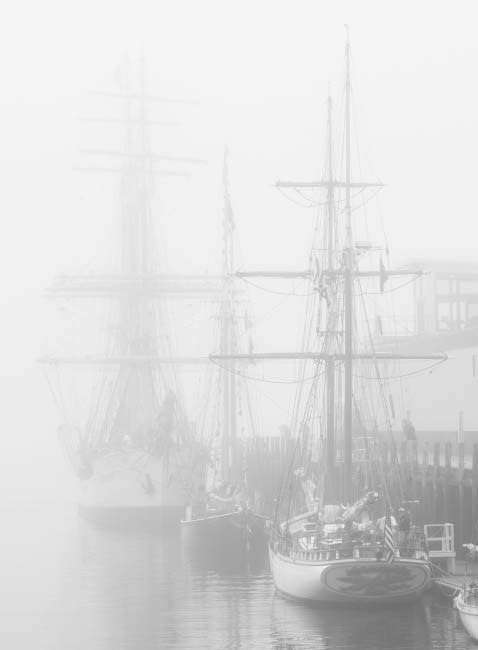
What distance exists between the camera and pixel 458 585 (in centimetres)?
2989

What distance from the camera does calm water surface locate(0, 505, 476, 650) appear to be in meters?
28.6

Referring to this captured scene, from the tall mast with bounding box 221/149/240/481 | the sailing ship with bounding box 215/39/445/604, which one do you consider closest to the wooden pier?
the sailing ship with bounding box 215/39/445/604

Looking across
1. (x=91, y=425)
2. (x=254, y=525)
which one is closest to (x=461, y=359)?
(x=254, y=525)

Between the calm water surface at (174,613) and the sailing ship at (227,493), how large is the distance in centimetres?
114

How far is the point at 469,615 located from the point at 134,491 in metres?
40.0

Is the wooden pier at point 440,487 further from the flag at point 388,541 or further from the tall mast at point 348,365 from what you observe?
the flag at point 388,541

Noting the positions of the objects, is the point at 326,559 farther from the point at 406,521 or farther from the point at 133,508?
the point at 133,508

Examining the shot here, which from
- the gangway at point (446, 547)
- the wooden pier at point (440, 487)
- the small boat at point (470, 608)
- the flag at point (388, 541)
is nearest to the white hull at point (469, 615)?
the small boat at point (470, 608)

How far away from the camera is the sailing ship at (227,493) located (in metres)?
45.3

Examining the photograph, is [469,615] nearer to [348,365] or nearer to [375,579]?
[375,579]

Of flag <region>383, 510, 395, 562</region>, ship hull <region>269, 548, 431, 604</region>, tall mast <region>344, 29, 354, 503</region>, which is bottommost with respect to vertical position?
ship hull <region>269, 548, 431, 604</region>

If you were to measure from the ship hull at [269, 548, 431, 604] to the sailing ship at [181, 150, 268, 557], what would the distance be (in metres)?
13.8

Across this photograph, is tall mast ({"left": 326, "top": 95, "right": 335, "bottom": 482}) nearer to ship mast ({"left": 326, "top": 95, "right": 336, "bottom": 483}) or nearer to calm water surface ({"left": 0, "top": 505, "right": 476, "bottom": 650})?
ship mast ({"left": 326, "top": 95, "right": 336, "bottom": 483})

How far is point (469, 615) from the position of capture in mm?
25953
